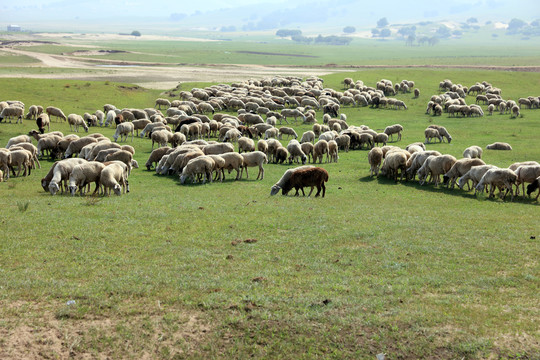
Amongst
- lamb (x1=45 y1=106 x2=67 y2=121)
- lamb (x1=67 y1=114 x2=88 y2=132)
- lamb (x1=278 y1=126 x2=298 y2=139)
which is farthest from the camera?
lamb (x1=45 y1=106 x2=67 y2=121)

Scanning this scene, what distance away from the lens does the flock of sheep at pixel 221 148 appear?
20.8 meters

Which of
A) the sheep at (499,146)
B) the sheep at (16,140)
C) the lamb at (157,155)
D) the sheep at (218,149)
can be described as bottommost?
the lamb at (157,155)

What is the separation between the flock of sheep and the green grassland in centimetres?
158

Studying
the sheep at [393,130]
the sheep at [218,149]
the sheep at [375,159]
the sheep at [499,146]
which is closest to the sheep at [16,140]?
the sheep at [218,149]

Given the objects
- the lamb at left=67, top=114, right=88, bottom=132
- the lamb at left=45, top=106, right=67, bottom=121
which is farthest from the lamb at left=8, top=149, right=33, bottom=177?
the lamb at left=45, top=106, right=67, bottom=121

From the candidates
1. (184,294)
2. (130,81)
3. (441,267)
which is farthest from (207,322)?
(130,81)

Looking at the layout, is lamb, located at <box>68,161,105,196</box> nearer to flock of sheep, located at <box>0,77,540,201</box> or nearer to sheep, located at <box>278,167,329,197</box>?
flock of sheep, located at <box>0,77,540,201</box>

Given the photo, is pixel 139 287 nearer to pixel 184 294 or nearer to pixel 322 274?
pixel 184 294

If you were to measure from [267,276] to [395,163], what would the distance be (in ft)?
48.5

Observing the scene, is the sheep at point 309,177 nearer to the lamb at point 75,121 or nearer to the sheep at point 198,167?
the sheep at point 198,167

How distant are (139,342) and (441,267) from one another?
7529 mm

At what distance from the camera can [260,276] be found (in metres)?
11.3

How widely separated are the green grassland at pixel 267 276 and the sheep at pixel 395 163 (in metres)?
3.67

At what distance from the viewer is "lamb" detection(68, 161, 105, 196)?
63.8 ft
